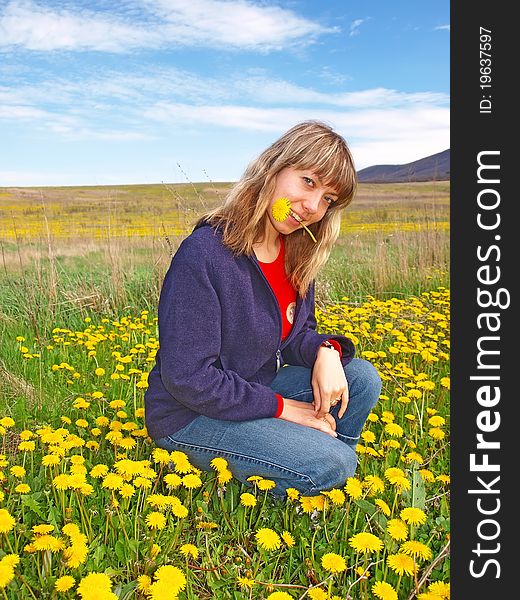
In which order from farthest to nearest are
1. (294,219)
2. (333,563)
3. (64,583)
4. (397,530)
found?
(294,219) < (397,530) < (333,563) < (64,583)

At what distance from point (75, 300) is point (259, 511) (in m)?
3.43

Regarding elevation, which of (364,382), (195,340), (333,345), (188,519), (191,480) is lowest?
(188,519)

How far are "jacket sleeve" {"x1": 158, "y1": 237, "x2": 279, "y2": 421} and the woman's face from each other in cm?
36

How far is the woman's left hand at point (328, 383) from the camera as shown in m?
2.56

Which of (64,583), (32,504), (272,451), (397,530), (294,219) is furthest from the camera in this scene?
(294,219)

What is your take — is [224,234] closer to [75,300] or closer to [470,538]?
[470,538]

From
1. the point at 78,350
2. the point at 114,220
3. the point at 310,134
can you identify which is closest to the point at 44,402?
the point at 78,350

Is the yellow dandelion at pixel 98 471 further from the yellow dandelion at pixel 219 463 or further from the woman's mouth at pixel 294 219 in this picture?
the woman's mouth at pixel 294 219

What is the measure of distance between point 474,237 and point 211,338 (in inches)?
37.8

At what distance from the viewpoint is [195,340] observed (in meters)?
2.25

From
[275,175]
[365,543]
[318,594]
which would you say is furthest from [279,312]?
[318,594]

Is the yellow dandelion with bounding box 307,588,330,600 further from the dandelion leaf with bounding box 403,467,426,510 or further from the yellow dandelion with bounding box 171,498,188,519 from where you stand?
the dandelion leaf with bounding box 403,467,426,510

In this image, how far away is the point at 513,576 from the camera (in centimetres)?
195

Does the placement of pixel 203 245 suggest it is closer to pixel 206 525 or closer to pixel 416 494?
pixel 206 525
